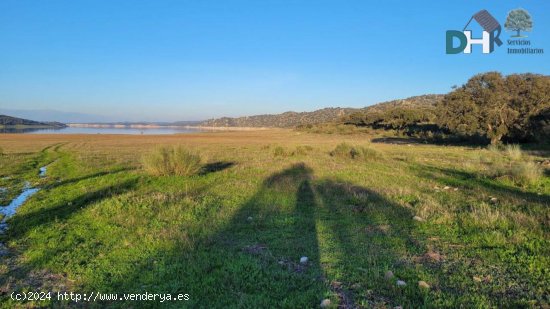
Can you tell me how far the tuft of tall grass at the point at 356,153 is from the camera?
23.0 m

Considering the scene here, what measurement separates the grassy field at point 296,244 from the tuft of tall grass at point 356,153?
8838 mm

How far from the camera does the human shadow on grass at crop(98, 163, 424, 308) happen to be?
505cm

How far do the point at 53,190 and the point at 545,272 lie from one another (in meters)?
16.3

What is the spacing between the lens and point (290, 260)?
6.42 m

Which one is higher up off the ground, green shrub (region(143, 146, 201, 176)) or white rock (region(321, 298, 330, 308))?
green shrub (region(143, 146, 201, 176))

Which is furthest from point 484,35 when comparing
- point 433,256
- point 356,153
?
point 433,256

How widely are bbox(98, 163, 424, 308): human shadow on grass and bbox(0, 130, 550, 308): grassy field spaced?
1.0 inches

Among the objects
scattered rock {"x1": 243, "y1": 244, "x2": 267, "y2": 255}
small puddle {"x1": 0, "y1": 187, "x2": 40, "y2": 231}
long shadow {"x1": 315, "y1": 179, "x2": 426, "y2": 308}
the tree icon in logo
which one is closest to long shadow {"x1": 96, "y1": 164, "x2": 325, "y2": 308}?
scattered rock {"x1": 243, "y1": 244, "x2": 267, "y2": 255}

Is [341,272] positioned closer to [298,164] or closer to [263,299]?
[263,299]

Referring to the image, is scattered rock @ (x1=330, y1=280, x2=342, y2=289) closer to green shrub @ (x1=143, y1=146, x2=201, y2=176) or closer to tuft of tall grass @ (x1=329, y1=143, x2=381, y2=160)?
green shrub @ (x1=143, y1=146, x2=201, y2=176)

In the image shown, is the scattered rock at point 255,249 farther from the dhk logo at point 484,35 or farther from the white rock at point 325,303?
the dhk logo at point 484,35

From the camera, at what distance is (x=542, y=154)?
2427cm

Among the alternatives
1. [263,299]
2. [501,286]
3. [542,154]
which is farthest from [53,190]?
[542,154]

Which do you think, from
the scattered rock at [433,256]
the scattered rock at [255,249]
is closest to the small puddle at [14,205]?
the scattered rock at [255,249]
